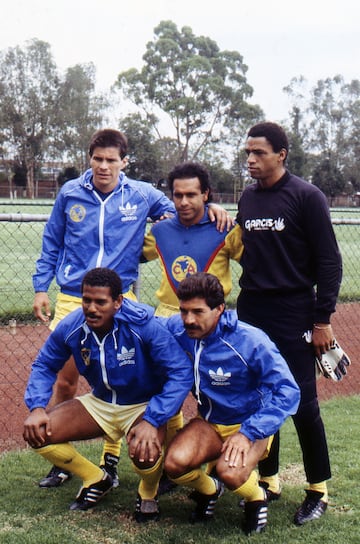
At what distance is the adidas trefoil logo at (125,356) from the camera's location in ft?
12.8

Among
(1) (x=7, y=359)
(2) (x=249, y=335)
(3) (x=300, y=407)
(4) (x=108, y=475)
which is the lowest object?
(1) (x=7, y=359)

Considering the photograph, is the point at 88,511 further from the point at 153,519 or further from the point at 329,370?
the point at 329,370

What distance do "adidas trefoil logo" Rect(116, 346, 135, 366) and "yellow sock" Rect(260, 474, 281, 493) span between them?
3.63 ft

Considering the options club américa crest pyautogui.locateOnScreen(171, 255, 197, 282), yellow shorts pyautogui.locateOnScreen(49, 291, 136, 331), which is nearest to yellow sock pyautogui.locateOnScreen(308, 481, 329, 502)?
club américa crest pyautogui.locateOnScreen(171, 255, 197, 282)

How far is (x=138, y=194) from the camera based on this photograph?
14.9 ft

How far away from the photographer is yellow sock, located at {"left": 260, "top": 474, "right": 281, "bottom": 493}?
4.22 m

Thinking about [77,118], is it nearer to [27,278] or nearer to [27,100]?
[27,100]

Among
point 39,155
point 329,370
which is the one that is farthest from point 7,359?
point 39,155

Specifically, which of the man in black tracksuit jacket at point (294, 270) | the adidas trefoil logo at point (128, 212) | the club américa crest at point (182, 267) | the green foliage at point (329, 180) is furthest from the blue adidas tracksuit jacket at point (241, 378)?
the green foliage at point (329, 180)

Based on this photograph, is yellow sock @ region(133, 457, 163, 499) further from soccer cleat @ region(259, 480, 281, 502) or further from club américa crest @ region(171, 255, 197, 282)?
club américa crest @ region(171, 255, 197, 282)

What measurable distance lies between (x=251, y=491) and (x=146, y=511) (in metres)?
0.60

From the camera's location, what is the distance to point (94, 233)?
4.38 m

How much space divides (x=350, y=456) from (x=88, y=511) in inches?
74.6

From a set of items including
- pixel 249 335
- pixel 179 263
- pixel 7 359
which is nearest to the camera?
pixel 249 335
